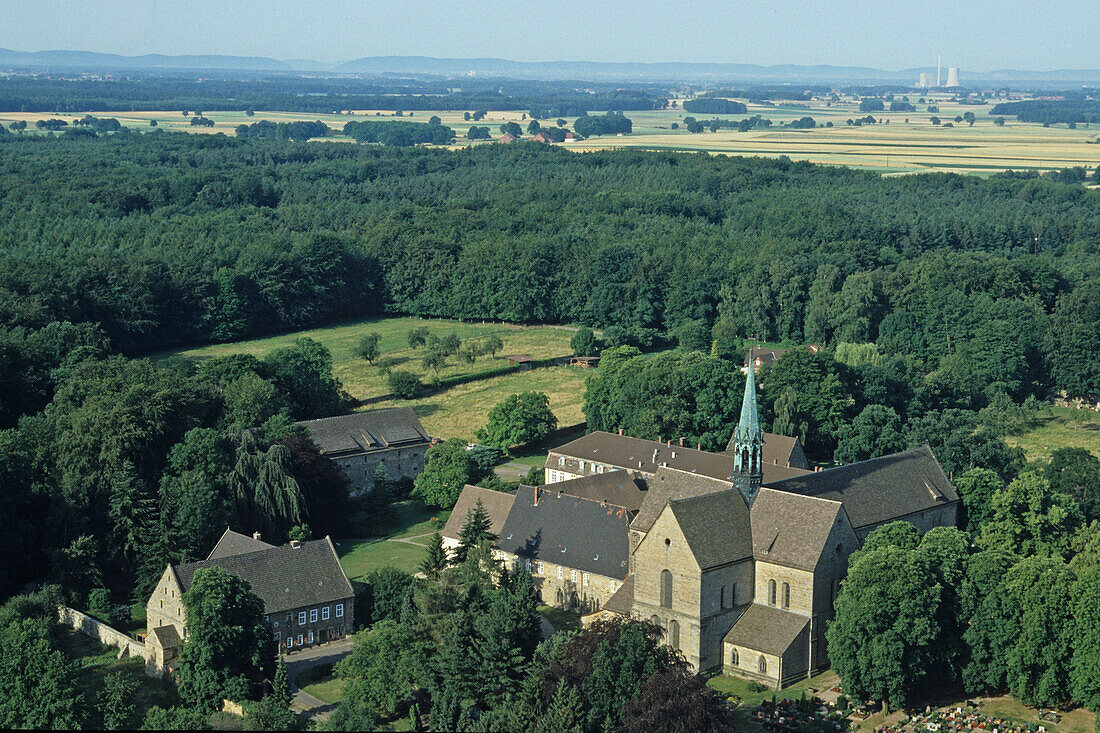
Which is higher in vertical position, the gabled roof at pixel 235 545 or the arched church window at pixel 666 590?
the arched church window at pixel 666 590

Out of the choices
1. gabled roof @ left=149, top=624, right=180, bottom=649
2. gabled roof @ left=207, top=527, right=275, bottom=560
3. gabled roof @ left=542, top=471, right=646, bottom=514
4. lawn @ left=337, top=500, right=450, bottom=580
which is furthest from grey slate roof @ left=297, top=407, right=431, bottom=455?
gabled roof @ left=149, top=624, right=180, bottom=649

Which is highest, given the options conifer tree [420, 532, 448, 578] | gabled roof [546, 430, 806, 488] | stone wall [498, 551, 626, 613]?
conifer tree [420, 532, 448, 578]

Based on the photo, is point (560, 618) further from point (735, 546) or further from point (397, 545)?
point (397, 545)

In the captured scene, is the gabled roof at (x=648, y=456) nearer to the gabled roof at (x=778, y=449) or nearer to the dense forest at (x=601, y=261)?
the gabled roof at (x=778, y=449)

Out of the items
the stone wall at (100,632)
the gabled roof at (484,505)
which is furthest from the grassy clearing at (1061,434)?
the stone wall at (100,632)

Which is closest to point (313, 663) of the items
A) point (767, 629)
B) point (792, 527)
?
point (767, 629)

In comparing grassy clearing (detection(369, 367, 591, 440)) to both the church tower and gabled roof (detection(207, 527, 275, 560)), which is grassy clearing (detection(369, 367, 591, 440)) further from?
the church tower

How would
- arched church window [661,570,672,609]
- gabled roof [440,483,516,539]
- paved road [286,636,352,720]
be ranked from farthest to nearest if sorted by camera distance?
gabled roof [440,483,516,539]
arched church window [661,570,672,609]
paved road [286,636,352,720]

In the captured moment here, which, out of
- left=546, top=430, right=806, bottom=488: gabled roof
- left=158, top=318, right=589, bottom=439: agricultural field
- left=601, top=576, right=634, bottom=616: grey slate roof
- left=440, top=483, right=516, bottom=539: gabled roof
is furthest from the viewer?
left=158, top=318, right=589, bottom=439: agricultural field
